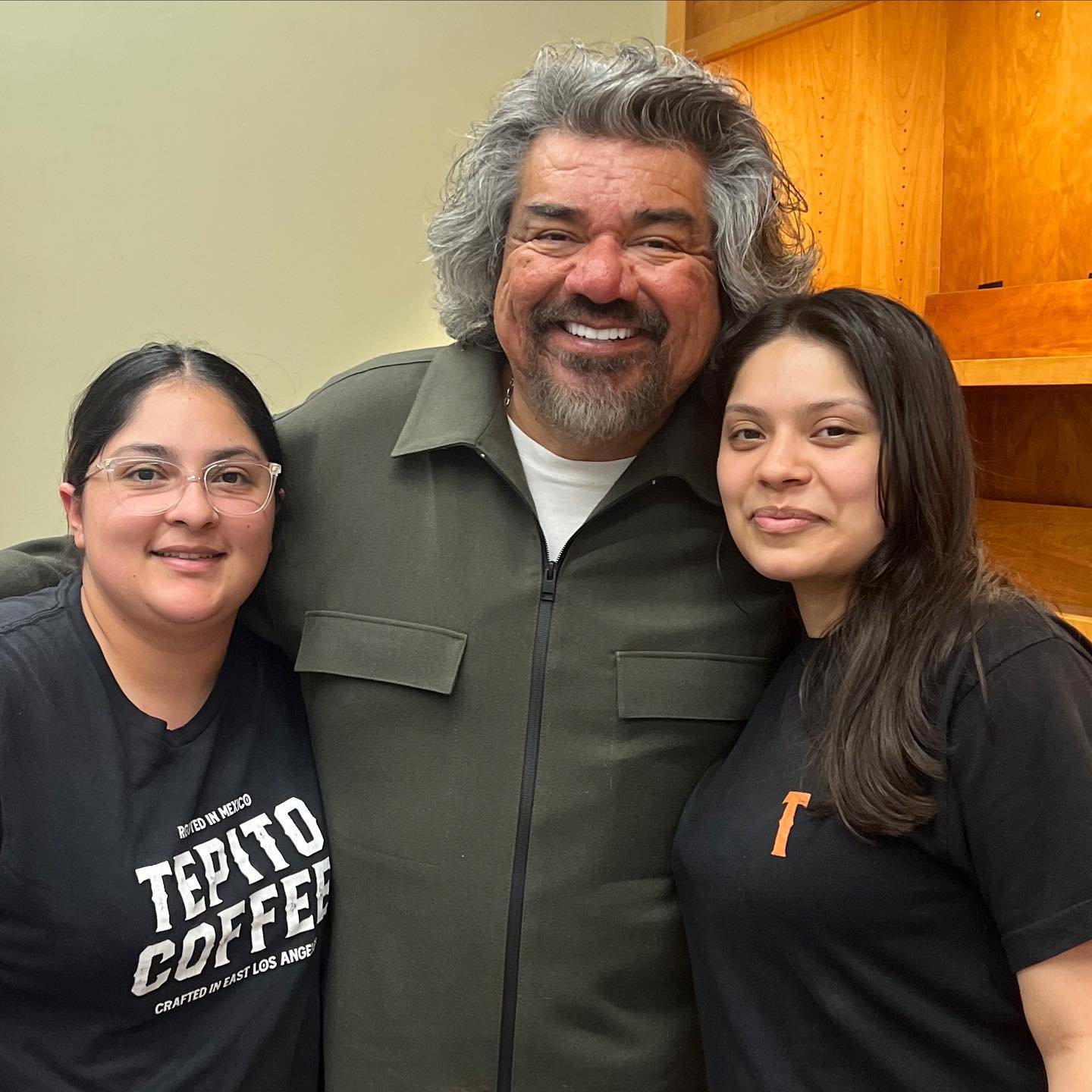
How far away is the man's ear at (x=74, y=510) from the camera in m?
1.37

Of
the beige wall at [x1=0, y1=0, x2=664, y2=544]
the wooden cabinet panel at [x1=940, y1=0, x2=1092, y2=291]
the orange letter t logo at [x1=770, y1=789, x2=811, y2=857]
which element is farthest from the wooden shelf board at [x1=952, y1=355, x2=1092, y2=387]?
the beige wall at [x1=0, y1=0, x2=664, y2=544]

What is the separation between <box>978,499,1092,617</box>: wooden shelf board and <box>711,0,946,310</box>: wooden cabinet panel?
538mm

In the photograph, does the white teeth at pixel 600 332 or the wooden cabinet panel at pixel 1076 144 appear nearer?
the white teeth at pixel 600 332

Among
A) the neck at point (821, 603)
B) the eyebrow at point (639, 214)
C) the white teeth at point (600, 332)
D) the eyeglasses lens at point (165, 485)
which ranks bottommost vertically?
the neck at point (821, 603)

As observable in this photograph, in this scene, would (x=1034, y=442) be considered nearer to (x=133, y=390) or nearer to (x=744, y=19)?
(x=744, y=19)

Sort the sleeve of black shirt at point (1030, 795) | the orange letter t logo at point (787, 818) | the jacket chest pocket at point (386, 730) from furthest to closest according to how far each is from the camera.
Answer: the jacket chest pocket at point (386, 730)
the orange letter t logo at point (787, 818)
the sleeve of black shirt at point (1030, 795)

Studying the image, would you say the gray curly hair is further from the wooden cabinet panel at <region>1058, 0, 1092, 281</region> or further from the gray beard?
the wooden cabinet panel at <region>1058, 0, 1092, 281</region>

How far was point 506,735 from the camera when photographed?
1377 mm

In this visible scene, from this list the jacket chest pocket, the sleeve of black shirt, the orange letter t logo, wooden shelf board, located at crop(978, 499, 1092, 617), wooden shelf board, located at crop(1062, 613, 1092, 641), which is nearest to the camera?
the sleeve of black shirt

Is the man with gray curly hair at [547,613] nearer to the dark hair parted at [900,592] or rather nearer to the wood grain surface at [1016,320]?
the dark hair parted at [900,592]

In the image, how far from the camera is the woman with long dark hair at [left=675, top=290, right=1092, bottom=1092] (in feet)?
3.37

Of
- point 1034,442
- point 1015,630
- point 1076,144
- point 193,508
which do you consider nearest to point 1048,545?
point 1034,442

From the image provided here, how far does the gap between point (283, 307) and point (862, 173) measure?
1420 mm

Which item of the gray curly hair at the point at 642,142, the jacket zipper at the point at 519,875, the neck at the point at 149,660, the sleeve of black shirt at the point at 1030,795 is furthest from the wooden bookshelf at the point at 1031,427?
the neck at the point at 149,660
